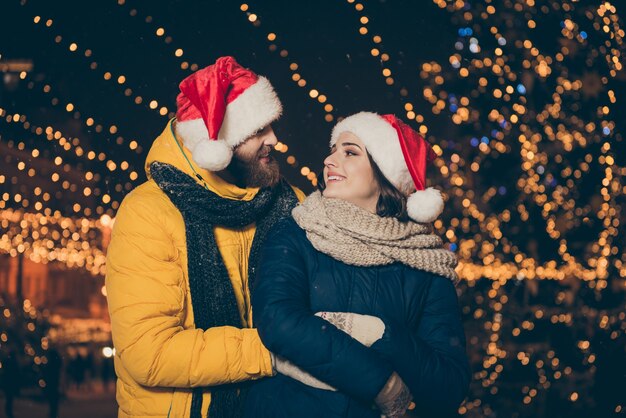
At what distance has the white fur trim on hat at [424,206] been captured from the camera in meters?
2.80

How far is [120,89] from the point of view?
5.34 meters

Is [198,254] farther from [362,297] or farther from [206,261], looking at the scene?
[362,297]

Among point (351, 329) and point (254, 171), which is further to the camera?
point (254, 171)

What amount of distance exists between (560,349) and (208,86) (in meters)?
4.55

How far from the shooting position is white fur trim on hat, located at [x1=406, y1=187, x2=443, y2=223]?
9.18 ft

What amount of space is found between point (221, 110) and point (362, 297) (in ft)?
3.23

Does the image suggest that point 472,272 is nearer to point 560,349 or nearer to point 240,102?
point 560,349

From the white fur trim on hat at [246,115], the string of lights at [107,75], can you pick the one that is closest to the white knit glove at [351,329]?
the white fur trim on hat at [246,115]

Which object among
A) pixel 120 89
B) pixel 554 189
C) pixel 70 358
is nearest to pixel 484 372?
pixel 554 189

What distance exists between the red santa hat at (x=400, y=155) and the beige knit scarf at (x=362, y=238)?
0.42ft

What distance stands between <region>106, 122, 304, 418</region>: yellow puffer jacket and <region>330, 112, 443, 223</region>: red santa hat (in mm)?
724

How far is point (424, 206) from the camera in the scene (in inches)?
110

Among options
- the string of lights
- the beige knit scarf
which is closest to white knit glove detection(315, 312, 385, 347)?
the beige knit scarf

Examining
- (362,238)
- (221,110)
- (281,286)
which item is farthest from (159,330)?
(221,110)
